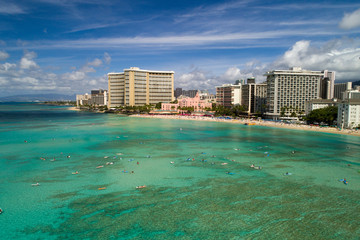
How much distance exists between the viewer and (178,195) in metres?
30.5

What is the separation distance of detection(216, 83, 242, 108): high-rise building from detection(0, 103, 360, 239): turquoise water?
131m

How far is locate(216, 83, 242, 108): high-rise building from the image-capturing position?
184m

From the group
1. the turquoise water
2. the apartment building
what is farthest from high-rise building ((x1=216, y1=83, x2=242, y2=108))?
the turquoise water

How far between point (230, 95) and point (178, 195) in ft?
528

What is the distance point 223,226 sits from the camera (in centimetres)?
2388

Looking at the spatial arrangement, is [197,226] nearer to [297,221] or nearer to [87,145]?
[297,221]

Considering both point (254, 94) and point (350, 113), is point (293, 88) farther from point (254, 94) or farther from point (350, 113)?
point (254, 94)

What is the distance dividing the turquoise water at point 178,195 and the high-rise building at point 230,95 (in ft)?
429

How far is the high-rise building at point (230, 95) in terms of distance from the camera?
184m

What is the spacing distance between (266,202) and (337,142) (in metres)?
52.4

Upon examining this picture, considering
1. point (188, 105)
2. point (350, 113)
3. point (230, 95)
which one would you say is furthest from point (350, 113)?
point (188, 105)

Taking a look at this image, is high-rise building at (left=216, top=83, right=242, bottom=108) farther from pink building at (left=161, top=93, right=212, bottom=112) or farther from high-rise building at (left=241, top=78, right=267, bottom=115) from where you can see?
pink building at (left=161, top=93, right=212, bottom=112)

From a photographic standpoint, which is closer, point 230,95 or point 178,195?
point 178,195

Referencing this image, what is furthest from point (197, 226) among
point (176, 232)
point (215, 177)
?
point (215, 177)
